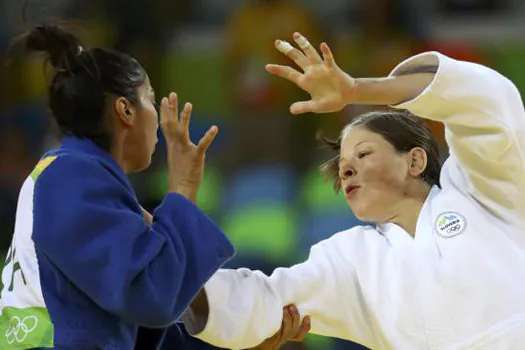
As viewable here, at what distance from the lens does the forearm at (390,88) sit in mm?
2645

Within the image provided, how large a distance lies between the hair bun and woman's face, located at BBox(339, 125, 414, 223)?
0.93m

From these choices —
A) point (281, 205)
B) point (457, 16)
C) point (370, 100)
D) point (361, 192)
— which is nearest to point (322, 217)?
point (281, 205)

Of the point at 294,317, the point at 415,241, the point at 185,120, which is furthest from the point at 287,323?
the point at 185,120

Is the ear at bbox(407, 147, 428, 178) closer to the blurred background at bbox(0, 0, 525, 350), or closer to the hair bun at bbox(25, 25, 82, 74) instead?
the hair bun at bbox(25, 25, 82, 74)

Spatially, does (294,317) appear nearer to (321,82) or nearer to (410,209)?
(410,209)

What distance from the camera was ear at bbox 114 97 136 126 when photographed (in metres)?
2.63

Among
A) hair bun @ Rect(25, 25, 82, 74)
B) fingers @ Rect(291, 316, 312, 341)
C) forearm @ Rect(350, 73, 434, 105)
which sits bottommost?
fingers @ Rect(291, 316, 312, 341)

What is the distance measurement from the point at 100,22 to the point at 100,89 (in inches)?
161

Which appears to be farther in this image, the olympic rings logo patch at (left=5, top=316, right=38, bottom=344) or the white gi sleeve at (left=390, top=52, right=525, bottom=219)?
the white gi sleeve at (left=390, top=52, right=525, bottom=219)

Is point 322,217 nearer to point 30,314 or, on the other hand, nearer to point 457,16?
point 457,16

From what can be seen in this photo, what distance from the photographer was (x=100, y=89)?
8.61 ft

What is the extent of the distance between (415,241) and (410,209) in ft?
0.52

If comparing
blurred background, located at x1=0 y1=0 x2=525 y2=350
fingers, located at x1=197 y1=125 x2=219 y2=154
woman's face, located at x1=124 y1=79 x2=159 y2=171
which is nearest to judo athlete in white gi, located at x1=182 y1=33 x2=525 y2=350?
fingers, located at x1=197 y1=125 x2=219 y2=154

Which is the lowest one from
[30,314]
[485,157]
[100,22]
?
[100,22]
